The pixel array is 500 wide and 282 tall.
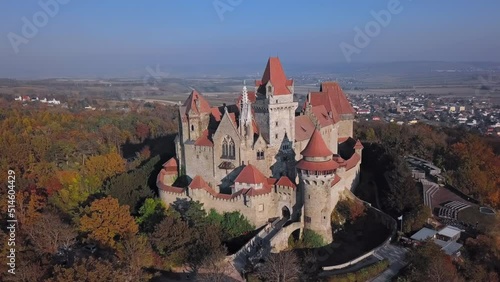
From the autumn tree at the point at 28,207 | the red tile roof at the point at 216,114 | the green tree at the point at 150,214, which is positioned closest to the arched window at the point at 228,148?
the red tile roof at the point at 216,114

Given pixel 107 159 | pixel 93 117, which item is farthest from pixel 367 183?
pixel 93 117

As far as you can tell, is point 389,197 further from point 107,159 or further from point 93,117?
point 93,117

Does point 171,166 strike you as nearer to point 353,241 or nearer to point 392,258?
point 353,241

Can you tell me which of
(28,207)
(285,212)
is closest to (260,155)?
(285,212)

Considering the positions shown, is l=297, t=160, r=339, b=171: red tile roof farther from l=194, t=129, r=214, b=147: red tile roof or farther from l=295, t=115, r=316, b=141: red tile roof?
l=194, t=129, r=214, b=147: red tile roof

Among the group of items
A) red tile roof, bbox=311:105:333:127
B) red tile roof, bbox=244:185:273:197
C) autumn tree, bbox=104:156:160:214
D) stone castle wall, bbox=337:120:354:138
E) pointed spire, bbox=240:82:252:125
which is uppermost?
pointed spire, bbox=240:82:252:125

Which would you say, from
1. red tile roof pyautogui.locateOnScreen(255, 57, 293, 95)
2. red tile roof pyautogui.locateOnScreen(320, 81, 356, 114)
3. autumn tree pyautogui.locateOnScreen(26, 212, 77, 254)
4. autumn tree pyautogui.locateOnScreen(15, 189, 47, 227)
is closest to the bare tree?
autumn tree pyautogui.locateOnScreen(26, 212, 77, 254)
